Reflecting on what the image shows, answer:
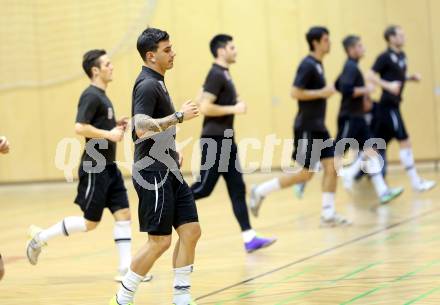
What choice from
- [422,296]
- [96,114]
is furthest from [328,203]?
[422,296]

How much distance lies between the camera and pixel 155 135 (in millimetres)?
6184

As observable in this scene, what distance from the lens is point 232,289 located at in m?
7.23

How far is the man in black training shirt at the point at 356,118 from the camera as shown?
12.1 metres

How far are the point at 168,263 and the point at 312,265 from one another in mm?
1541

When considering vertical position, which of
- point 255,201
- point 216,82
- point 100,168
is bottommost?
point 255,201

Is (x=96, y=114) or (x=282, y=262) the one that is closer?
(x=96, y=114)

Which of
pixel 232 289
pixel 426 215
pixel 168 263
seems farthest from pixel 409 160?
pixel 232 289

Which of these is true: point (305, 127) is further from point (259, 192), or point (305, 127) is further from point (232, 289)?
point (232, 289)

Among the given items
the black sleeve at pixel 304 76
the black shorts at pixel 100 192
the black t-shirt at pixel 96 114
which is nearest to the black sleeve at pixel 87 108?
the black t-shirt at pixel 96 114

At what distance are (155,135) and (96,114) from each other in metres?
1.97

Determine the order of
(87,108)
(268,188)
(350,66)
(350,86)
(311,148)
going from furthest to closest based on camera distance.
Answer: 1. (350,66)
2. (350,86)
3. (268,188)
4. (311,148)
5. (87,108)

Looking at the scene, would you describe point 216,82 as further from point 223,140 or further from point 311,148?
point 311,148

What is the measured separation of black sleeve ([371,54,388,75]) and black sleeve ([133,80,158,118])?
7531 mm

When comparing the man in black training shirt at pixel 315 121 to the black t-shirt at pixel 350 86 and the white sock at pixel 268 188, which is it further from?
the black t-shirt at pixel 350 86
